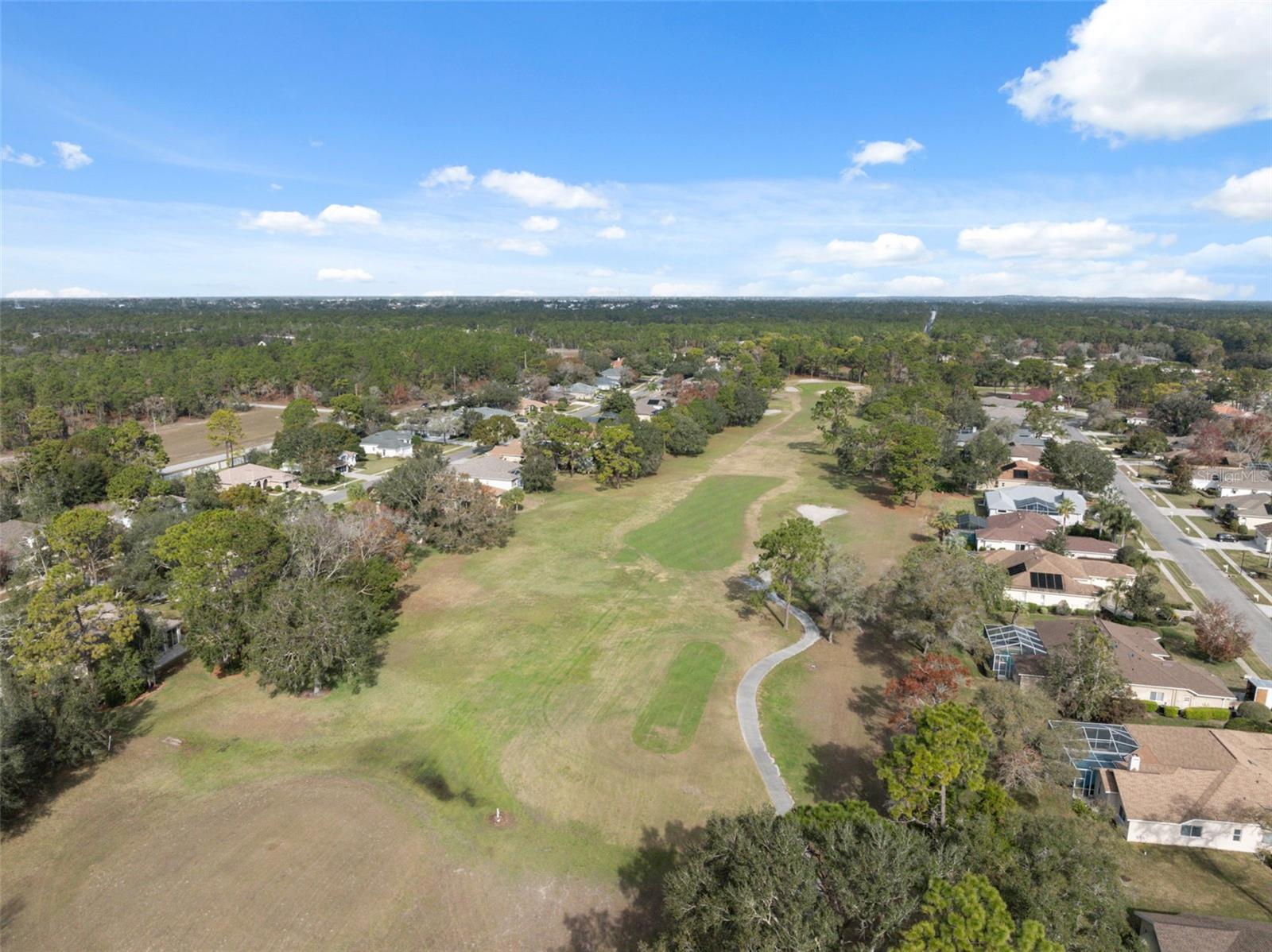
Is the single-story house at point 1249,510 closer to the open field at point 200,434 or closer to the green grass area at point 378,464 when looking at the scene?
the green grass area at point 378,464

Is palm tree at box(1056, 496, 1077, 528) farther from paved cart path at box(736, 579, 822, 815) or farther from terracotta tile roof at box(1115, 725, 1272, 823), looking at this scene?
terracotta tile roof at box(1115, 725, 1272, 823)

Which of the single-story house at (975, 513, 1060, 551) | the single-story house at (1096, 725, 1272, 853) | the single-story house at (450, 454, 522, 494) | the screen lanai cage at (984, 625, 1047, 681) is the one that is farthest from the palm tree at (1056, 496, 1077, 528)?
the single-story house at (450, 454, 522, 494)

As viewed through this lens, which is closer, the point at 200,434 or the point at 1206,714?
the point at 1206,714

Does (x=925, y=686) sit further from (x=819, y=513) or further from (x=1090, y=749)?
(x=819, y=513)

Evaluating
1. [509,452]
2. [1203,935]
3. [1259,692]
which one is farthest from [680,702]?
[509,452]

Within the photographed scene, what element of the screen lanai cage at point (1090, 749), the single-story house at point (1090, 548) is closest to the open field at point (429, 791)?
the screen lanai cage at point (1090, 749)

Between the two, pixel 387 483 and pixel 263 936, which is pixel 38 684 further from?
pixel 387 483

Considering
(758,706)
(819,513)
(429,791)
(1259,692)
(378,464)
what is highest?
(1259,692)
